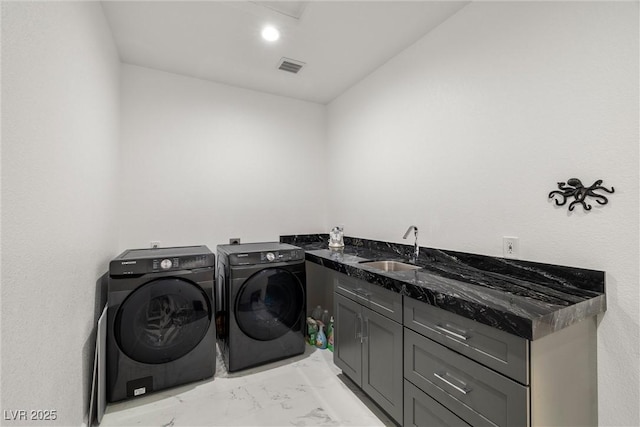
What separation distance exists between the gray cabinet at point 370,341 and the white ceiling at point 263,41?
5.96 feet

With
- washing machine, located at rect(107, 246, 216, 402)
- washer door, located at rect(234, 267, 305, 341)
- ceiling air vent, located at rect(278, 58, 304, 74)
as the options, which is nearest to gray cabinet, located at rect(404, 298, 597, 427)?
washer door, located at rect(234, 267, 305, 341)

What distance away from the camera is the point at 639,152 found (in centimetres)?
120

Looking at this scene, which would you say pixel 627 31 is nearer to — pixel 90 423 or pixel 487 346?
pixel 487 346

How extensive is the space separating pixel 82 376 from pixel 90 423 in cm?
33

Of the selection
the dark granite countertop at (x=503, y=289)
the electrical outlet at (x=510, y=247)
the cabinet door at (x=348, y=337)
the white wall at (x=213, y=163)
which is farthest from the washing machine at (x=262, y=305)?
the electrical outlet at (x=510, y=247)

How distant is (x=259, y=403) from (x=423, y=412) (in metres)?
1.08

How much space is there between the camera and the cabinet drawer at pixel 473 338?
3.46 feet

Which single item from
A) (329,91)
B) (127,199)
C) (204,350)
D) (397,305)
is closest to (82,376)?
(204,350)

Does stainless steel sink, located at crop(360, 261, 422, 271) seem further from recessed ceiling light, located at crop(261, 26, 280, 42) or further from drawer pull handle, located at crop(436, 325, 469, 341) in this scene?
recessed ceiling light, located at crop(261, 26, 280, 42)

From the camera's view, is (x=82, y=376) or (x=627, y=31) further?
(x=82, y=376)

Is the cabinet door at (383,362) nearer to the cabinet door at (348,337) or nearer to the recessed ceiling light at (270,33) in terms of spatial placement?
the cabinet door at (348,337)

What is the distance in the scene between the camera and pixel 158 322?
2.00m

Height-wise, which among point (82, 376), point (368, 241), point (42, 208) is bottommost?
point (82, 376)

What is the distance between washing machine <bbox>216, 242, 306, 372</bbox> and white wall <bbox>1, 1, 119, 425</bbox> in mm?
861
